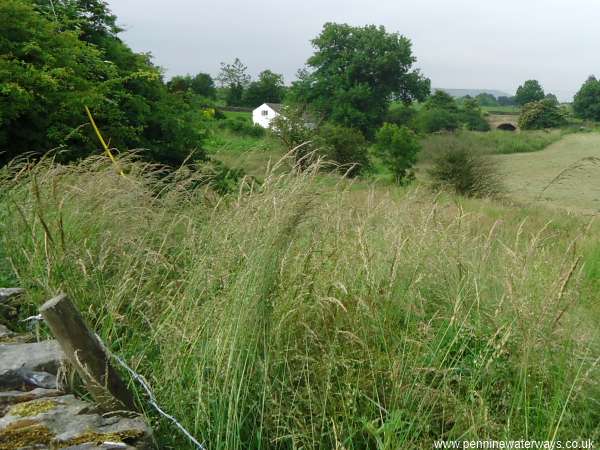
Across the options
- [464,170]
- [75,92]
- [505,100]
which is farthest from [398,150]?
[505,100]

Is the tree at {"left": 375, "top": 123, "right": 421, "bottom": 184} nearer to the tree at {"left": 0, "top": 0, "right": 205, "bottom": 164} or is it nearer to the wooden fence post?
the tree at {"left": 0, "top": 0, "right": 205, "bottom": 164}

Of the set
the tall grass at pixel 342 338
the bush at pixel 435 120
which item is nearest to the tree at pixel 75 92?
the tall grass at pixel 342 338

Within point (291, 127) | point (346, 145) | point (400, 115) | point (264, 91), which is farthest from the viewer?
point (264, 91)

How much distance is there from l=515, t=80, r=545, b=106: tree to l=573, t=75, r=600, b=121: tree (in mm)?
24869

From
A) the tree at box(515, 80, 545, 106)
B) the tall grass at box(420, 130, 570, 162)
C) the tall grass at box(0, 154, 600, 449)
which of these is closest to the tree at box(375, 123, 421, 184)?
the tall grass at box(420, 130, 570, 162)

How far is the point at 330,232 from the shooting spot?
11.8 ft

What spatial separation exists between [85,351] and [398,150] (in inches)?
912

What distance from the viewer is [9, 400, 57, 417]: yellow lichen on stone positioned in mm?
2498

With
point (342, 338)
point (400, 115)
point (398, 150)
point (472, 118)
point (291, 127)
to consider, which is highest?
point (400, 115)

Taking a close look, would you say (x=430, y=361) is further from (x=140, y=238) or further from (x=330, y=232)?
(x=140, y=238)

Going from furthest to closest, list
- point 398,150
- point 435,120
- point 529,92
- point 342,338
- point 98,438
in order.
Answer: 1. point 529,92
2. point 435,120
3. point 398,150
4. point 342,338
5. point 98,438

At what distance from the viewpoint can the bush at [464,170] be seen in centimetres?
2039

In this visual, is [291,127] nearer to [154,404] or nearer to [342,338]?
[342,338]

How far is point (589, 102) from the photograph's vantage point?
295 feet
